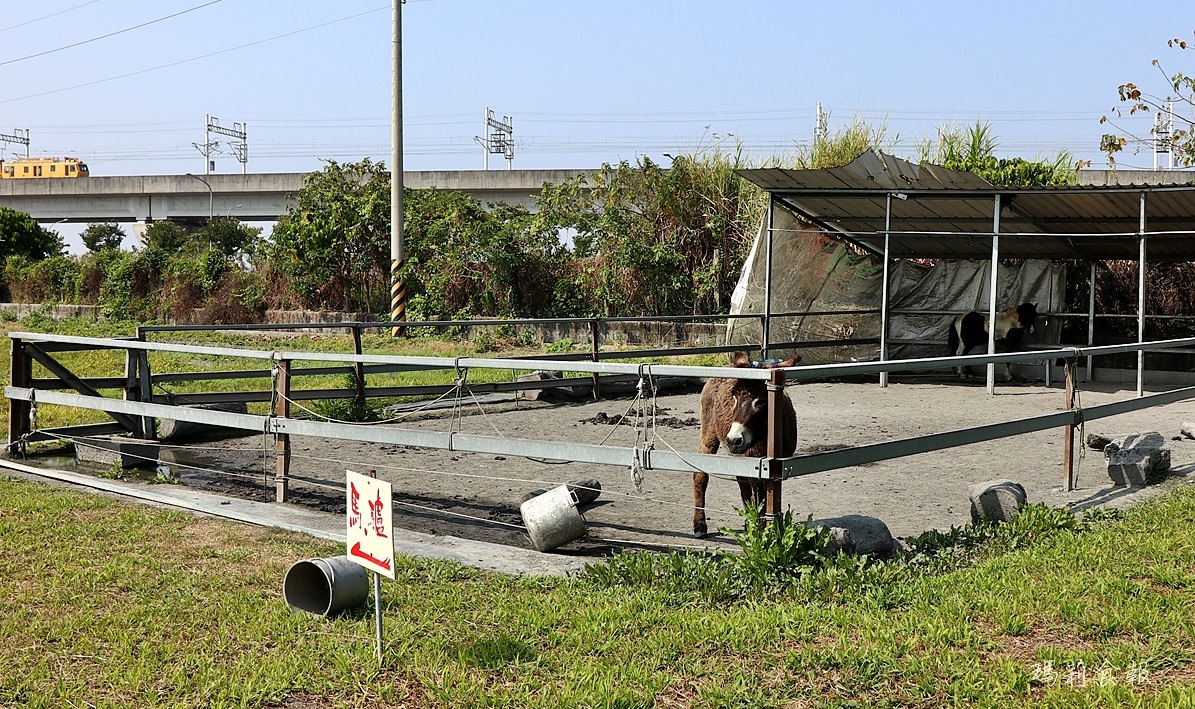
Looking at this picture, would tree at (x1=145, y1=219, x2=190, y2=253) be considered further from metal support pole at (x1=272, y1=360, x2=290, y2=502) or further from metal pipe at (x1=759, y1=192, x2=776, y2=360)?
metal support pole at (x1=272, y1=360, x2=290, y2=502)

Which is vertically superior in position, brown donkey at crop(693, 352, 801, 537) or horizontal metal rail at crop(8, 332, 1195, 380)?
horizontal metal rail at crop(8, 332, 1195, 380)

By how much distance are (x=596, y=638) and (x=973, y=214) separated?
49.6 ft

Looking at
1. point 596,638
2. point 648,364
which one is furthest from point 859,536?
point 596,638

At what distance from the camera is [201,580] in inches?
220

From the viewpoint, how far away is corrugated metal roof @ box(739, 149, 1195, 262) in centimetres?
1580

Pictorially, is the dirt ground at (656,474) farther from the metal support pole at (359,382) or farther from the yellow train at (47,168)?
the yellow train at (47,168)

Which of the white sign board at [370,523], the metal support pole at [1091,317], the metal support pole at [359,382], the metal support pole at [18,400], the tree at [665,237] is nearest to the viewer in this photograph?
the white sign board at [370,523]

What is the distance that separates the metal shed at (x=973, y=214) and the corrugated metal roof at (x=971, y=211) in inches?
0.7

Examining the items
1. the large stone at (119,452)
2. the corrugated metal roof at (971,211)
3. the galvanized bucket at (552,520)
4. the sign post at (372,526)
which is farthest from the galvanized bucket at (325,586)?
the corrugated metal roof at (971,211)

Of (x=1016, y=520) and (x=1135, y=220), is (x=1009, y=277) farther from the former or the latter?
(x=1016, y=520)

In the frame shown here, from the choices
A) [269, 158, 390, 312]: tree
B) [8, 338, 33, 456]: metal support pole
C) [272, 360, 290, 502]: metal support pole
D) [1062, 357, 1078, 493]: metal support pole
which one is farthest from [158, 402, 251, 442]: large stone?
[269, 158, 390, 312]: tree

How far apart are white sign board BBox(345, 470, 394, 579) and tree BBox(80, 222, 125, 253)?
52221mm

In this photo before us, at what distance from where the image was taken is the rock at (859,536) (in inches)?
237

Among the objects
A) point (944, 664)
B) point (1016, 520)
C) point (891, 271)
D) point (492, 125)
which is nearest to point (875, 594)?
point (944, 664)
